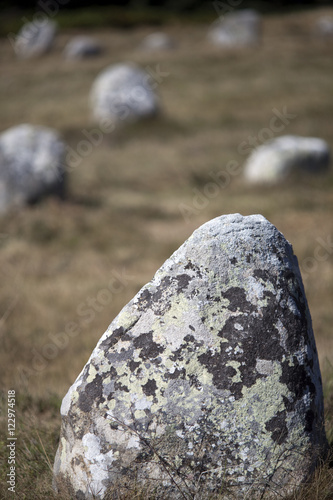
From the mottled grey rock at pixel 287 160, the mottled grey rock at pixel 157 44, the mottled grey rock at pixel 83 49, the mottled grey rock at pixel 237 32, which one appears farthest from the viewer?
the mottled grey rock at pixel 237 32

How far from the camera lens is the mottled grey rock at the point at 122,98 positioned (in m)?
17.4

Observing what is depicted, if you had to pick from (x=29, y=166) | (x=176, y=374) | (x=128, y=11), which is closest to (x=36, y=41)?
(x=128, y=11)

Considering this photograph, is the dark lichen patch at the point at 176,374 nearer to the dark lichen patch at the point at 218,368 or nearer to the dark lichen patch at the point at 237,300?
the dark lichen patch at the point at 218,368

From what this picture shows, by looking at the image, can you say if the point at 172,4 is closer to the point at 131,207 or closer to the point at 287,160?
the point at 287,160

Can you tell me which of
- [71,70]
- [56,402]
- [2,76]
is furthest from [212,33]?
[56,402]

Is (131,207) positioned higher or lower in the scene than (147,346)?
lower

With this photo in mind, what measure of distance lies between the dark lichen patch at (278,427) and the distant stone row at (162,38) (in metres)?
31.1

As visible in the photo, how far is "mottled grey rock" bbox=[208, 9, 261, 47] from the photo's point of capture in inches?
1209

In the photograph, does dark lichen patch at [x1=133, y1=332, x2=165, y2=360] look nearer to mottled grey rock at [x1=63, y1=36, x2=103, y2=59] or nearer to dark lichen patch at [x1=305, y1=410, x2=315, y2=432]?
dark lichen patch at [x1=305, y1=410, x2=315, y2=432]

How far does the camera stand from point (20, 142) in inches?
368

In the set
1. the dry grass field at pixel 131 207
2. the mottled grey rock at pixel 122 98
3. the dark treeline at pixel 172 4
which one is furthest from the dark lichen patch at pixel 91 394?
the dark treeline at pixel 172 4

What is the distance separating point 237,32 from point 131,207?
26.7 meters

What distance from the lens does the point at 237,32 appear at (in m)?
31.2

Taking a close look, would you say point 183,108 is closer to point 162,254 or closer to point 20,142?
point 20,142
